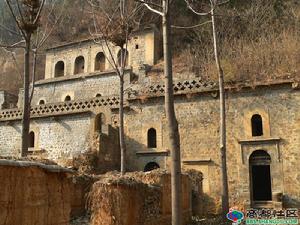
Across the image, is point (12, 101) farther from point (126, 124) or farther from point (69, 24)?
point (126, 124)

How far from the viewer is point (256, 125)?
1905 cm

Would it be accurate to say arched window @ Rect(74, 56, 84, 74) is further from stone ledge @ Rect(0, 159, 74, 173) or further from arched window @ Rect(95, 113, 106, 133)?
stone ledge @ Rect(0, 159, 74, 173)

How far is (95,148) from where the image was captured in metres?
18.9

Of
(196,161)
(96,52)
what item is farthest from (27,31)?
(96,52)

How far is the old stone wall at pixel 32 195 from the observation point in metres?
5.68

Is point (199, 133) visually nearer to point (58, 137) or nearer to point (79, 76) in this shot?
point (58, 137)

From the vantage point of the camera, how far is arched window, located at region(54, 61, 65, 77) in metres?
34.5

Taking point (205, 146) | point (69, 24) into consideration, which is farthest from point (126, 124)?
point (69, 24)

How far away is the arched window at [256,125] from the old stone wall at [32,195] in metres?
13.5

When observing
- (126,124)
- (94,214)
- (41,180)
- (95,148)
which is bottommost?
(94,214)

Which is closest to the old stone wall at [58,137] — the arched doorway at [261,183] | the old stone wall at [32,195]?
the arched doorway at [261,183]

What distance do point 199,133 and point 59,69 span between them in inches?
784

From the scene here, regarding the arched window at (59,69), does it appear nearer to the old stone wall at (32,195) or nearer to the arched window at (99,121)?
the arched window at (99,121)

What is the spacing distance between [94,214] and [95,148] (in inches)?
348
